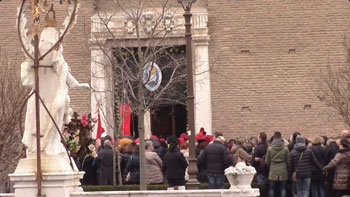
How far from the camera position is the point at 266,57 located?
111ft

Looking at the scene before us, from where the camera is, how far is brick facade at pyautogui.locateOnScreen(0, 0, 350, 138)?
109 feet

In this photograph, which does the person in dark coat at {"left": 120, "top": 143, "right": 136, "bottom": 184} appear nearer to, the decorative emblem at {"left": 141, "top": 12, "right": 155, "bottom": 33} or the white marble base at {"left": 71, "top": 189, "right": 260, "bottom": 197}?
the decorative emblem at {"left": 141, "top": 12, "right": 155, "bottom": 33}

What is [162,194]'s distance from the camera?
17188 millimetres

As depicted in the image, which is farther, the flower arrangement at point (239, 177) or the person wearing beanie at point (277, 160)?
the person wearing beanie at point (277, 160)

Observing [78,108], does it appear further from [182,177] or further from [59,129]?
[59,129]

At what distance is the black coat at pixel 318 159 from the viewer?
23.8m

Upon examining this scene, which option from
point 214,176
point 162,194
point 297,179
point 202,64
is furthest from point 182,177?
point 202,64

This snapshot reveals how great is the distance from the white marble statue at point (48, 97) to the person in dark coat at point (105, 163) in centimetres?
683

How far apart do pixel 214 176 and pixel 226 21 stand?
1104 cm

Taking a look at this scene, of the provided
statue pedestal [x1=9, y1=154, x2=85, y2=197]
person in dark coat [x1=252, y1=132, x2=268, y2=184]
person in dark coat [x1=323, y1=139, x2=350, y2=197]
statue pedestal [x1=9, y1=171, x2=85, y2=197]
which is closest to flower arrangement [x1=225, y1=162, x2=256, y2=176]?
statue pedestal [x1=9, y1=154, x2=85, y2=197]

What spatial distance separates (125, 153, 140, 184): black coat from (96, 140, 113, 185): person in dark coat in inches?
16.8

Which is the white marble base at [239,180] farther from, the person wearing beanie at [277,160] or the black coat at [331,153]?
the black coat at [331,153]

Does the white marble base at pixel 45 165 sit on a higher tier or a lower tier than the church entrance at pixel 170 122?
lower

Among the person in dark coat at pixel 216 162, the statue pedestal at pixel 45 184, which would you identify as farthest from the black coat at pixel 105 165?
the statue pedestal at pixel 45 184
